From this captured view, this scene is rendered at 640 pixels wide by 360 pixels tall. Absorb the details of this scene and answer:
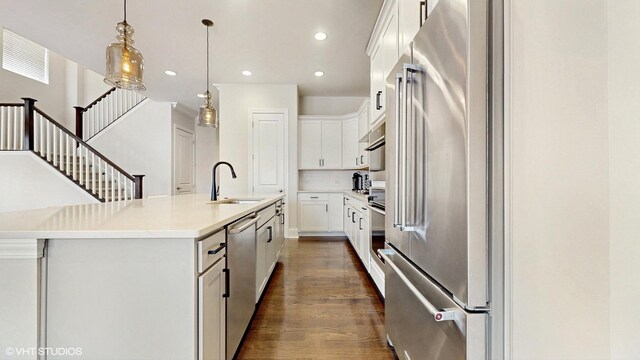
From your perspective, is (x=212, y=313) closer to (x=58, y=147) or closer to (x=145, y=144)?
(x=58, y=147)

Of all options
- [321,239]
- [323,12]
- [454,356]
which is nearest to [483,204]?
[454,356]

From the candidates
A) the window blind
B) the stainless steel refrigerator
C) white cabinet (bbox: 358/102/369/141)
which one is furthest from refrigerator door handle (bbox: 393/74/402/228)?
the window blind

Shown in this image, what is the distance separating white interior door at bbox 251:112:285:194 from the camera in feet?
15.6

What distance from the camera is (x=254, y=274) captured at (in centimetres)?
187

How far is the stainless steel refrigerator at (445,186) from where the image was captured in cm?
83

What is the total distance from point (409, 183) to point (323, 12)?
2456mm

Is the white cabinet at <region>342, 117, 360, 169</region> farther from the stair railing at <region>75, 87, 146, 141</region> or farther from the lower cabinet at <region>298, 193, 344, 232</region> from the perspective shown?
the stair railing at <region>75, 87, 146, 141</region>

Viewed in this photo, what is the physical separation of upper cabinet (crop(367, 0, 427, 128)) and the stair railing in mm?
5772

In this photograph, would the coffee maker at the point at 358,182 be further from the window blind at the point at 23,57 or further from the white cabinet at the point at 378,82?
the window blind at the point at 23,57

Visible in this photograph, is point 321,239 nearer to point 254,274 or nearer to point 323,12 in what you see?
point 254,274

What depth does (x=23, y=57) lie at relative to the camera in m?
5.30
